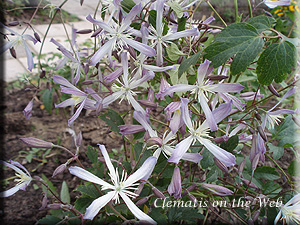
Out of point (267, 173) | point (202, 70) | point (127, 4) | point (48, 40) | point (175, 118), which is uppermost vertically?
point (127, 4)

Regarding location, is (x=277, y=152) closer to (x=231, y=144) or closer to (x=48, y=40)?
(x=231, y=144)

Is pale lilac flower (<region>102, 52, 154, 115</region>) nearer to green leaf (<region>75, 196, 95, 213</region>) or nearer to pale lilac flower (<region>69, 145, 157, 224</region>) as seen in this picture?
pale lilac flower (<region>69, 145, 157, 224</region>)

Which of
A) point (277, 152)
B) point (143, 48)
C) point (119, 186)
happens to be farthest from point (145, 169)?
point (277, 152)

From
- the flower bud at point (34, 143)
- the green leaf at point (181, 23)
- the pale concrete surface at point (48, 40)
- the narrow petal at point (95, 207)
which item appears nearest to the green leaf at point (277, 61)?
the green leaf at point (181, 23)

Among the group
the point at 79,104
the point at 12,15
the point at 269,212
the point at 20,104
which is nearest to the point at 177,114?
the point at 79,104

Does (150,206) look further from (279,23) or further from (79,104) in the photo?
(279,23)

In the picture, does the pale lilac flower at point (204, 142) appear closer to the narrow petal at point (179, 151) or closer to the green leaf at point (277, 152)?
the narrow petal at point (179, 151)

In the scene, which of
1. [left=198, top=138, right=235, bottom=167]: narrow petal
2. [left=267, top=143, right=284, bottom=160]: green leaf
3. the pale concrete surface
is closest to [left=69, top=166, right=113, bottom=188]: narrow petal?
[left=198, top=138, right=235, bottom=167]: narrow petal
